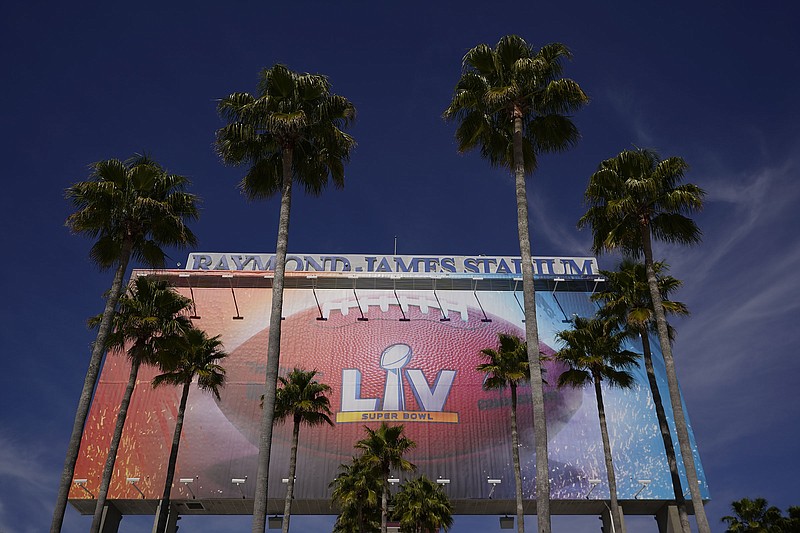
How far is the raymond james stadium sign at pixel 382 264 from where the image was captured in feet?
237

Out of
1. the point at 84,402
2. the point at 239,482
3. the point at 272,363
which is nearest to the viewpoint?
the point at 272,363

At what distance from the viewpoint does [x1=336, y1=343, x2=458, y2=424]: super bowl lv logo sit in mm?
62094

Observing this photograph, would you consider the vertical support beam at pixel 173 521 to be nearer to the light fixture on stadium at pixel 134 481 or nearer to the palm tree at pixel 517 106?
the light fixture on stadium at pixel 134 481

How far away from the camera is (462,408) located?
63125 mm

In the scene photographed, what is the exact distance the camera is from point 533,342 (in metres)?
20.8

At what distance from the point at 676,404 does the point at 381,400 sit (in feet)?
129

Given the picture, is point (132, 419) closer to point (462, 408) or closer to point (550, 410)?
point (462, 408)

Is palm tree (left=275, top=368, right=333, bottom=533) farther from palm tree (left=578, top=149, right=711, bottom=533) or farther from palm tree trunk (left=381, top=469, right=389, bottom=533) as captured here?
palm tree (left=578, top=149, right=711, bottom=533)

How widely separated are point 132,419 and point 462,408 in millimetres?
29668

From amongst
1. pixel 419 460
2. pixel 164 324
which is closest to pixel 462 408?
pixel 419 460

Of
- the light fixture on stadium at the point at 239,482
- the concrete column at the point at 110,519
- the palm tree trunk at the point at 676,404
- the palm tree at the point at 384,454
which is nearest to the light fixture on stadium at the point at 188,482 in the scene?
the light fixture on stadium at the point at 239,482

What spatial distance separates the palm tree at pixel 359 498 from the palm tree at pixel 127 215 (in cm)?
2045

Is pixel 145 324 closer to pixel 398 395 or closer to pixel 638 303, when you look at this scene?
pixel 638 303

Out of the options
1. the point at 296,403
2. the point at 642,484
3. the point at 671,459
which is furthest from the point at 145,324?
the point at 642,484
